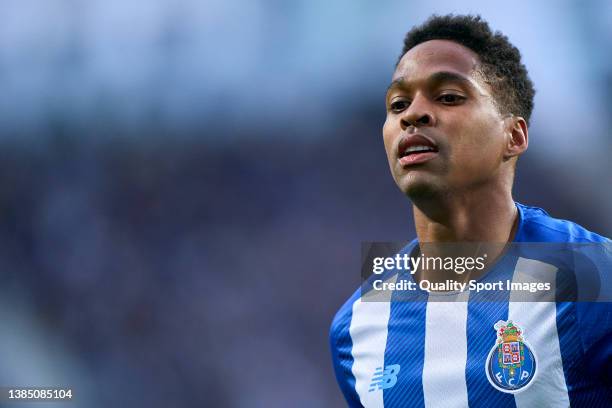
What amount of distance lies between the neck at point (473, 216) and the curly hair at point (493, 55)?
0.27 metres

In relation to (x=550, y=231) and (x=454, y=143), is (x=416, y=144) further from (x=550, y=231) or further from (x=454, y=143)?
(x=550, y=231)

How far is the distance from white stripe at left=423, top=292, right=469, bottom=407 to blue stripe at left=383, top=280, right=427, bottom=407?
0.07 feet

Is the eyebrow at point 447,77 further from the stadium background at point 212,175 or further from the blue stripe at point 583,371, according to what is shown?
the stadium background at point 212,175

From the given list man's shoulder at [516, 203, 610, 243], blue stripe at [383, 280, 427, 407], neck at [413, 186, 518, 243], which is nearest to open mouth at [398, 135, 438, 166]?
neck at [413, 186, 518, 243]

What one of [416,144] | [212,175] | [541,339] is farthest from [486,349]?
[212,175]

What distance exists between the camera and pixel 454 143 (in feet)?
6.87

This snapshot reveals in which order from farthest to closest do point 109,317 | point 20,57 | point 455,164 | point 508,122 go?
point 20,57, point 109,317, point 508,122, point 455,164

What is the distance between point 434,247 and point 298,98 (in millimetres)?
3101

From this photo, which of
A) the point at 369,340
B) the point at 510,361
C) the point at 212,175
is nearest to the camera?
the point at 510,361

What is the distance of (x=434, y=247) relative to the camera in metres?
2.29

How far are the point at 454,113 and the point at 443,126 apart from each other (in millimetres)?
54

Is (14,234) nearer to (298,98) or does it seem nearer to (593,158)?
(298,98)

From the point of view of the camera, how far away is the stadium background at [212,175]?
4828 mm

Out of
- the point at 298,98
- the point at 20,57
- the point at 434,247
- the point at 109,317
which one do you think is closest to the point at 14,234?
the point at 109,317
